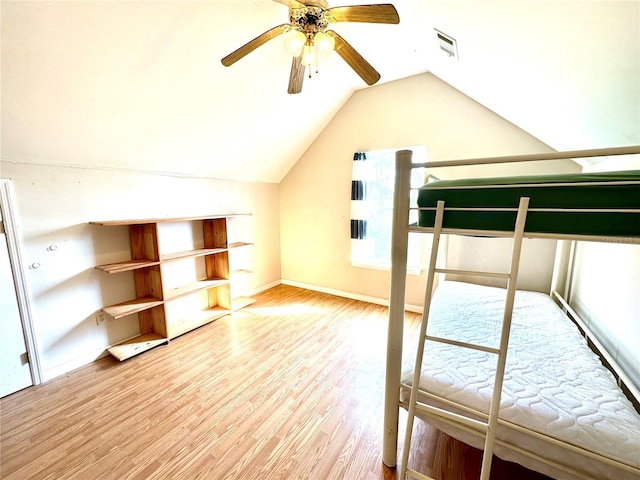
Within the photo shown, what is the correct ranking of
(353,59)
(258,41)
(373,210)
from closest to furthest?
(258,41) → (353,59) → (373,210)

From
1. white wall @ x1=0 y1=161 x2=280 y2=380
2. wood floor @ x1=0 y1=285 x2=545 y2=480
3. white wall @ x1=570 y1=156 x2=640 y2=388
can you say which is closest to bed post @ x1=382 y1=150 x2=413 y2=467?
wood floor @ x1=0 y1=285 x2=545 y2=480

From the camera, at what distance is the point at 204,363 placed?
2279 mm

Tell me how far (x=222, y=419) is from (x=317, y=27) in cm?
249

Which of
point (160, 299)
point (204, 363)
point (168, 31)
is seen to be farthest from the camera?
point (160, 299)

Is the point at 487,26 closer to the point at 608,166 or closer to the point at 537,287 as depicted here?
the point at 608,166

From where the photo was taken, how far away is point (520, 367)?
1.37m

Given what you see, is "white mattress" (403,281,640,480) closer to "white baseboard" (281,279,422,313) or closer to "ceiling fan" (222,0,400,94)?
"white baseboard" (281,279,422,313)

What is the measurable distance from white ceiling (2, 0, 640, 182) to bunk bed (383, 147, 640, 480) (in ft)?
2.16

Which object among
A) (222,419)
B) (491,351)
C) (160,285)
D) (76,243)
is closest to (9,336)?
(76,243)

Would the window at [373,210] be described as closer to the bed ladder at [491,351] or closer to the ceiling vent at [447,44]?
the ceiling vent at [447,44]

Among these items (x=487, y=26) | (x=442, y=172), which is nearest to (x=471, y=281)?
(x=442, y=172)

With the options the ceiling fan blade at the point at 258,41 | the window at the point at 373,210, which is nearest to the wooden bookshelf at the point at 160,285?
the ceiling fan blade at the point at 258,41

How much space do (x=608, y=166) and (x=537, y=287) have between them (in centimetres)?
131

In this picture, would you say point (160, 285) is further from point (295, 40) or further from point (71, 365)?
point (295, 40)
